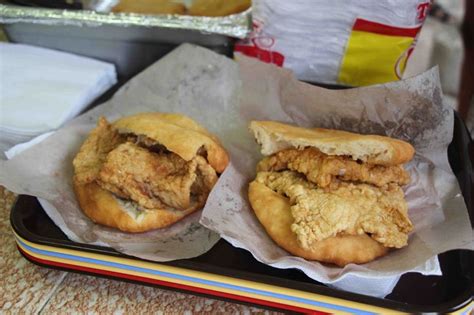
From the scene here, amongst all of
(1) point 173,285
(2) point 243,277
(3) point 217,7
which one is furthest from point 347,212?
(3) point 217,7

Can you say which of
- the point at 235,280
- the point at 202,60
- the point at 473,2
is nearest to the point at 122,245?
the point at 235,280

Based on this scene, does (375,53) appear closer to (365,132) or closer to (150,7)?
(365,132)

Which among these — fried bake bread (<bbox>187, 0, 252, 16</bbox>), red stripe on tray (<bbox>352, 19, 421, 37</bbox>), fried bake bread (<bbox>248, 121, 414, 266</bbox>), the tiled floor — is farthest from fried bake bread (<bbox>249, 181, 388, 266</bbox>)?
fried bake bread (<bbox>187, 0, 252, 16</bbox>)

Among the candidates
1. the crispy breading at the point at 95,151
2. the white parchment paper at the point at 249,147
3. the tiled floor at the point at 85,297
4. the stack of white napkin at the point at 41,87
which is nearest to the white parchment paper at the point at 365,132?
the white parchment paper at the point at 249,147

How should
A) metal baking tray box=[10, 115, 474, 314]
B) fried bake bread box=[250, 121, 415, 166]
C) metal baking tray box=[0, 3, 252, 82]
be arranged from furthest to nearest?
metal baking tray box=[0, 3, 252, 82], fried bake bread box=[250, 121, 415, 166], metal baking tray box=[10, 115, 474, 314]

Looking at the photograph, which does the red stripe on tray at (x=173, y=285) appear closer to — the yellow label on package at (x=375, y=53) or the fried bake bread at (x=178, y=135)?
the fried bake bread at (x=178, y=135)

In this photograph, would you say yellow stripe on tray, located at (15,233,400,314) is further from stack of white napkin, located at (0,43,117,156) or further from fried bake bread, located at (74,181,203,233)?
stack of white napkin, located at (0,43,117,156)

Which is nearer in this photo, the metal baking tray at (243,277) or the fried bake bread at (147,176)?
the metal baking tray at (243,277)
